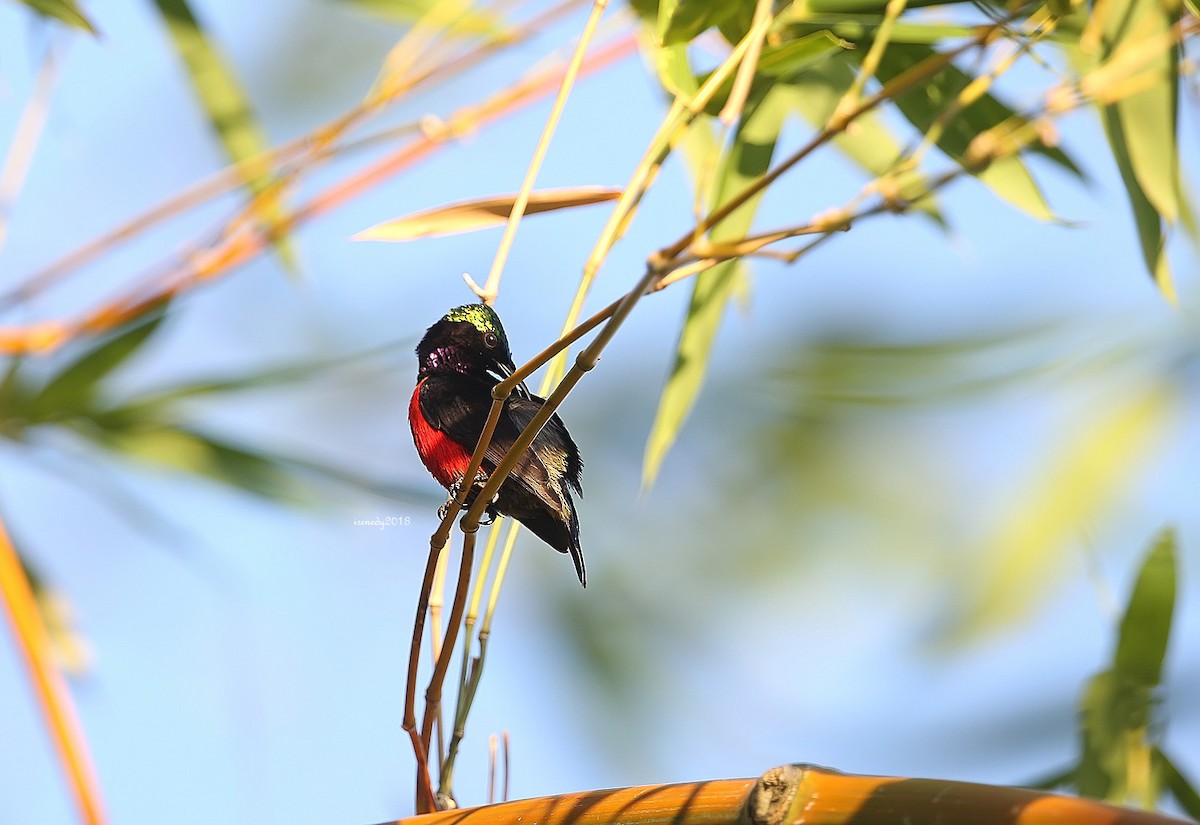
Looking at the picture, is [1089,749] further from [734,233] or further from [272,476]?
[272,476]

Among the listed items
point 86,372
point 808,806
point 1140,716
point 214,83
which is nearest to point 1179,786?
point 1140,716

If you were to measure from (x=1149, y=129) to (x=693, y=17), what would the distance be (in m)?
0.68

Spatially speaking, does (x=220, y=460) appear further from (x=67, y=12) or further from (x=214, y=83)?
(x=67, y=12)

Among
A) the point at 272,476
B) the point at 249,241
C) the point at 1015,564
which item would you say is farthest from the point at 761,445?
the point at 249,241

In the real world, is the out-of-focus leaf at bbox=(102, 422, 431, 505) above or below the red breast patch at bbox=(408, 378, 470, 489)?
above

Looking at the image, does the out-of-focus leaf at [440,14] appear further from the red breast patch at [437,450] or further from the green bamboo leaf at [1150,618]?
the green bamboo leaf at [1150,618]

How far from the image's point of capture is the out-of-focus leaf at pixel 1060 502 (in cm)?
280

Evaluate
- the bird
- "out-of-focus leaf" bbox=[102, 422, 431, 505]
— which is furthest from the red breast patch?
"out-of-focus leaf" bbox=[102, 422, 431, 505]

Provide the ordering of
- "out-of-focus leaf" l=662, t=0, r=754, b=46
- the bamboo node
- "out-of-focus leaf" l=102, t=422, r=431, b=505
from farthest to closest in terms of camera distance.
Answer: "out-of-focus leaf" l=102, t=422, r=431, b=505 < "out-of-focus leaf" l=662, t=0, r=754, b=46 < the bamboo node

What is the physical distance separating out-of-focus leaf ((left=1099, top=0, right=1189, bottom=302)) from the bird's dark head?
79cm

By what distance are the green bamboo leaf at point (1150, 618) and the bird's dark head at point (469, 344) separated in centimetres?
84

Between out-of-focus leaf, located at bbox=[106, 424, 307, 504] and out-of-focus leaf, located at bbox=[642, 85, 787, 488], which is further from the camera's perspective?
out-of-focus leaf, located at bbox=[106, 424, 307, 504]

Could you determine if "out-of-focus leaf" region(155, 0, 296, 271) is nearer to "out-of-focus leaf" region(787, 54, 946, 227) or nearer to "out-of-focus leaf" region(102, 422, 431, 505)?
"out-of-focus leaf" region(102, 422, 431, 505)

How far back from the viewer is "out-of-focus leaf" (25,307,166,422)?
2479 millimetres
